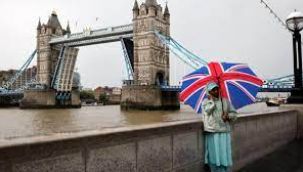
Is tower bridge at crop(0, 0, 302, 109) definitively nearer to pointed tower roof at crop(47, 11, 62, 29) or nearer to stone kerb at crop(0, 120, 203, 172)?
pointed tower roof at crop(47, 11, 62, 29)

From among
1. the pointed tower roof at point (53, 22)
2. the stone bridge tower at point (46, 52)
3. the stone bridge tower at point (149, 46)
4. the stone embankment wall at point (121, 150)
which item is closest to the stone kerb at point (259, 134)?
the stone embankment wall at point (121, 150)

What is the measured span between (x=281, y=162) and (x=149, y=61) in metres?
45.7

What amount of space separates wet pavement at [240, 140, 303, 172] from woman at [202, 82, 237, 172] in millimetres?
1187

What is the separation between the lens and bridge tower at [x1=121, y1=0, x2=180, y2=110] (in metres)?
46.3

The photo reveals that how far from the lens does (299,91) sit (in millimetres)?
7633

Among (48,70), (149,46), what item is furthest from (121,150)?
(48,70)

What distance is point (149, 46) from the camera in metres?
50.8

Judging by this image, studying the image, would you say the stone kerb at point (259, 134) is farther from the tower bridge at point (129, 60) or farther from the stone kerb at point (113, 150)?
the tower bridge at point (129, 60)

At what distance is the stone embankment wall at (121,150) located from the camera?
7.07ft

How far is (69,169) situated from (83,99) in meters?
93.2

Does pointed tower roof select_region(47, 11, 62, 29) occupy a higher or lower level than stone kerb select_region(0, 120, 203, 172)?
higher

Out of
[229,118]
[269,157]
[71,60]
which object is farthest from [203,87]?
[71,60]

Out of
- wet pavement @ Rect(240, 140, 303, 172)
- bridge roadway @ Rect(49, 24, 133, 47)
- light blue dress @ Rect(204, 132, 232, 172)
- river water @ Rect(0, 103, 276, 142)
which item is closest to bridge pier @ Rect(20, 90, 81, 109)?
bridge roadway @ Rect(49, 24, 133, 47)

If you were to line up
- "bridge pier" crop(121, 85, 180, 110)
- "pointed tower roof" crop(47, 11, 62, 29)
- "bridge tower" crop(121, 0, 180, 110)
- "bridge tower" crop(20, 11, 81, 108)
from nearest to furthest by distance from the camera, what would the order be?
1. "bridge pier" crop(121, 85, 180, 110)
2. "bridge tower" crop(121, 0, 180, 110)
3. "bridge tower" crop(20, 11, 81, 108)
4. "pointed tower roof" crop(47, 11, 62, 29)
